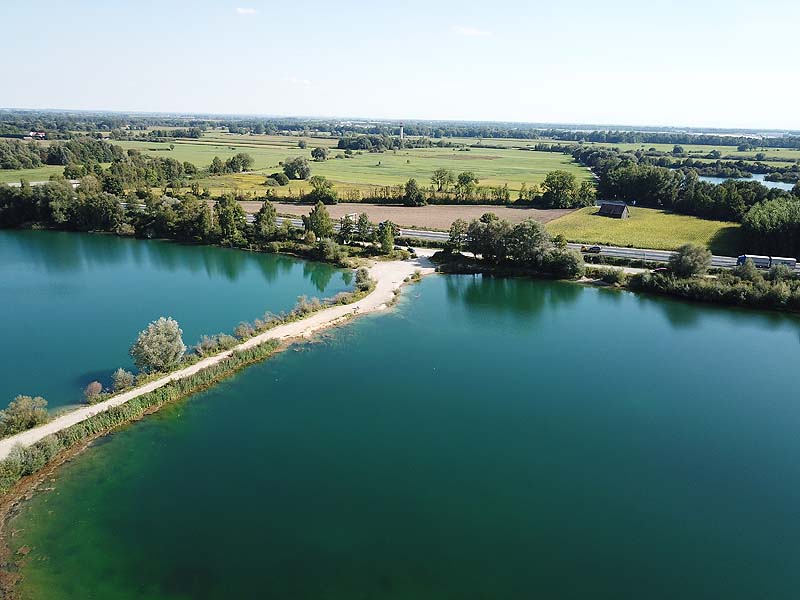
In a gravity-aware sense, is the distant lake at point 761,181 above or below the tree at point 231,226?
above

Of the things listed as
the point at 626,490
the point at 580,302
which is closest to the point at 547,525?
the point at 626,490

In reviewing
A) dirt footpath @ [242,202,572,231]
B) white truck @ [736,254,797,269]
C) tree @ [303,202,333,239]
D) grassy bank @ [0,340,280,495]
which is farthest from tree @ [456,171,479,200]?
grassy bank @ [0,340,280,495]

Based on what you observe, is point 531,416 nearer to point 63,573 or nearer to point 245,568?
point 245,568

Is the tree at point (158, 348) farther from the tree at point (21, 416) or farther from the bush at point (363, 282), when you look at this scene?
the bush at point (363, 282)

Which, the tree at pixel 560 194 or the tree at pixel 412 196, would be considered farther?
the tree at pixel 412 196

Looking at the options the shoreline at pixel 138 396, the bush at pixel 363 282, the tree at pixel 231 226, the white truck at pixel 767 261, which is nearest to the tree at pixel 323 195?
the tree at pixel 231 226

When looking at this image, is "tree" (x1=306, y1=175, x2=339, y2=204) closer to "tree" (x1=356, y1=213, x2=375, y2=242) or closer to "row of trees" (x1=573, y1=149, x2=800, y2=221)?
"tree" (x1=356, y1=213, x2=375, y2=242)
